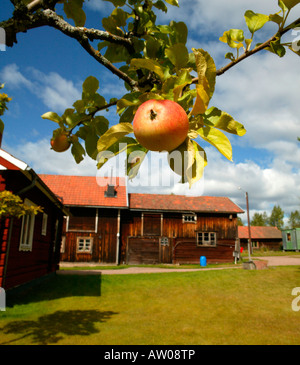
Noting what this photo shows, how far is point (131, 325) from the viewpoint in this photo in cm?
745

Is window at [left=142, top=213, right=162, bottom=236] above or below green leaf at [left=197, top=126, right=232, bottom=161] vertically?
above

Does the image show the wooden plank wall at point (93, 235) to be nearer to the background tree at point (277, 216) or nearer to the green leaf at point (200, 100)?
the green leaf at point (200, 100)

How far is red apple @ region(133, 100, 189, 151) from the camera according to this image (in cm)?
72

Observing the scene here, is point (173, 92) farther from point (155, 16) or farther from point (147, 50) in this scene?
point (155, 16)

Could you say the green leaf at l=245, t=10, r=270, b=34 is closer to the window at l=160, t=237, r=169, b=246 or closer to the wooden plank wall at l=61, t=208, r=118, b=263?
the wooden plank wall at l=61, t=208, r=118, b=263

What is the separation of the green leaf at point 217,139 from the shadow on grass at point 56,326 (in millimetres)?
6629

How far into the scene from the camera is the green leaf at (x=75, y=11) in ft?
5.41

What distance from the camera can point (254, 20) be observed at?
41.5 inches

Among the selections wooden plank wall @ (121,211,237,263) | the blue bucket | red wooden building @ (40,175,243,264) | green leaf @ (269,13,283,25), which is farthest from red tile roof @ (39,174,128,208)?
green leaf @ (269,13,283,25)

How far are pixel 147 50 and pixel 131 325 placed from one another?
7.70 metres

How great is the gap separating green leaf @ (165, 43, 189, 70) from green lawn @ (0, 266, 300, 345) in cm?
641

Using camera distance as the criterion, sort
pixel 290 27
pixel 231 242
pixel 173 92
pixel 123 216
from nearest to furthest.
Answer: pixel 173 92 < pixel 290 27 < pixel 123 216 < pixel 231 242
